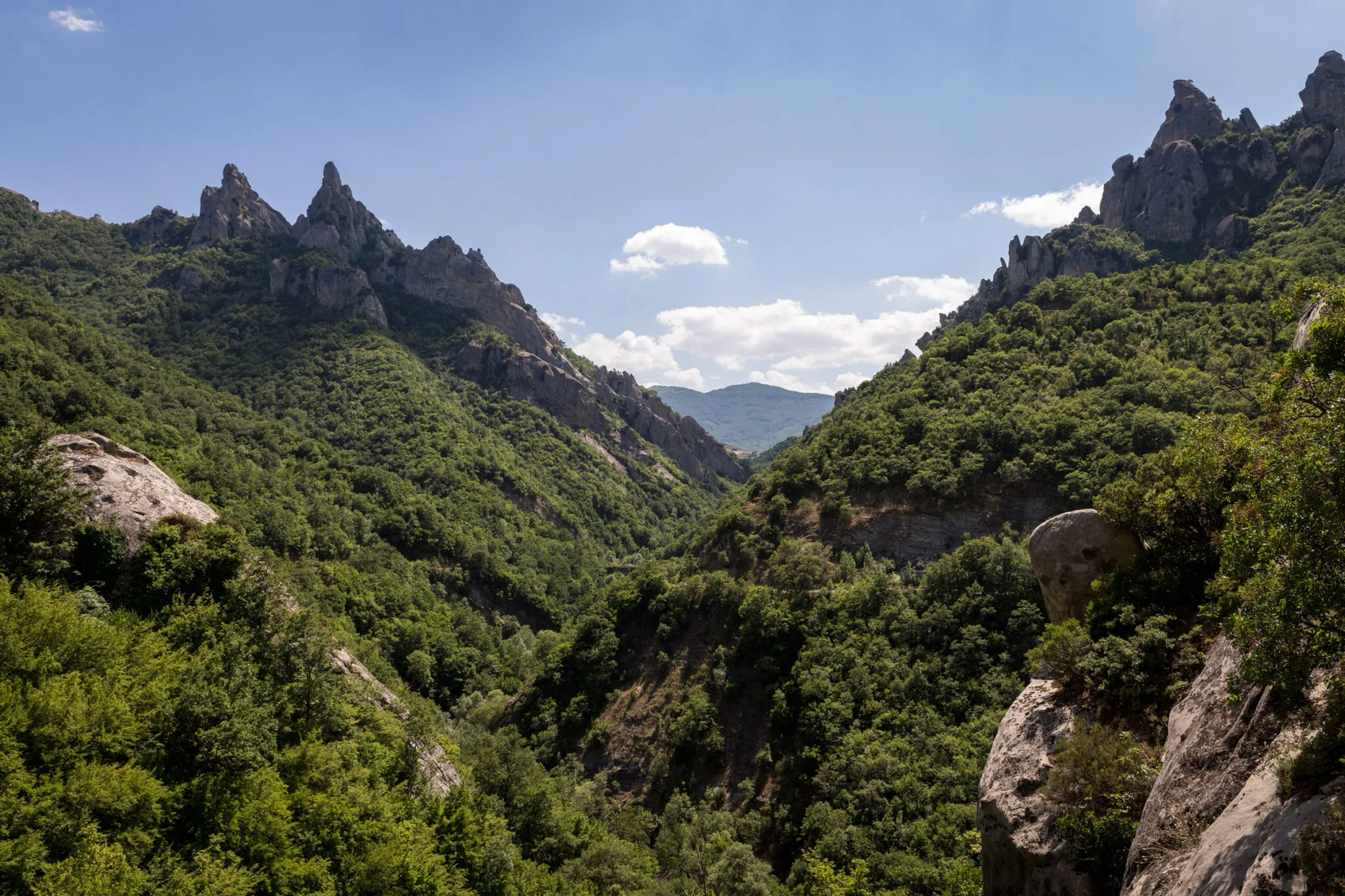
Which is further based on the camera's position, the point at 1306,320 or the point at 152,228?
the point at 152,228

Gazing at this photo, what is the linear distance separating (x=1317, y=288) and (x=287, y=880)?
33833mm

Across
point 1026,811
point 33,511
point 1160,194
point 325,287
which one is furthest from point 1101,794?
point 325,287

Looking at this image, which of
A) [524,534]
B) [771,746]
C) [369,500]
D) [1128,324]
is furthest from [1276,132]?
[369,500]

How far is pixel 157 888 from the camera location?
664 inches

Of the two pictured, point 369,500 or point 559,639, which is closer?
point 559,639

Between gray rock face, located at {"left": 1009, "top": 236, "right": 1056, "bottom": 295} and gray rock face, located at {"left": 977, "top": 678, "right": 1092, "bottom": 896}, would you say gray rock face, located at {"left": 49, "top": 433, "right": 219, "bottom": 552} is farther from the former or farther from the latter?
gray rock face, located at {"left": 1009, "top": 236, "right": 1056, "bottom": 295}

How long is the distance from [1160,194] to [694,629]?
469 ft

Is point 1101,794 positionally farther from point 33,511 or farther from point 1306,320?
point 33,511

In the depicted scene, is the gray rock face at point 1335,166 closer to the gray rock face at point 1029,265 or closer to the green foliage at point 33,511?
the gray rock face at point 1029,265

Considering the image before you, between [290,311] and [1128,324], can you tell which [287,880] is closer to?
[1128,324]

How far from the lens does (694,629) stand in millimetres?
58531

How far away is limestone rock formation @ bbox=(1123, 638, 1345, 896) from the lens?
28.8ft

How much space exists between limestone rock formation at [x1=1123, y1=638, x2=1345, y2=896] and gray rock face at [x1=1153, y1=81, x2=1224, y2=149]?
176m

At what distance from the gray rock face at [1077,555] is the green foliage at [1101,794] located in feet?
26.7
